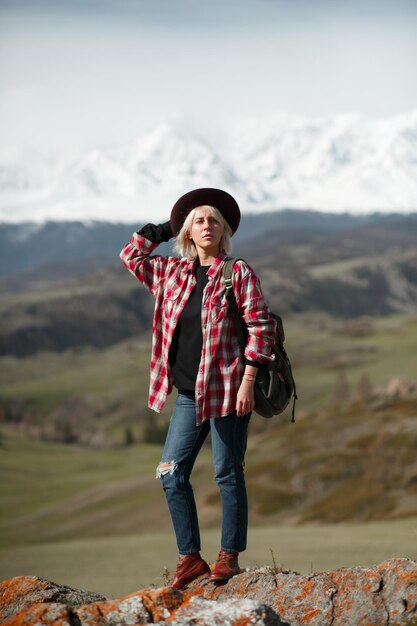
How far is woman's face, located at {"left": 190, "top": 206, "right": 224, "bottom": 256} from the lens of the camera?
823 cm

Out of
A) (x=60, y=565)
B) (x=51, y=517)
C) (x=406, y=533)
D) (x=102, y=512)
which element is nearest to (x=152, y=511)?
(x=102, y=512)

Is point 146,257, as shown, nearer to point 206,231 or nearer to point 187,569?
point 206,231

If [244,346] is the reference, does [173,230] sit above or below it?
above

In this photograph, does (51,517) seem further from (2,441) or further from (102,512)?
(2,441)

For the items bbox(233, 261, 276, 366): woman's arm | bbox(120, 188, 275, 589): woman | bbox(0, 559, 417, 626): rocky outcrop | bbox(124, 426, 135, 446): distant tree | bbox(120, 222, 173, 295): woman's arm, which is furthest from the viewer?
bbox(124, 426, 135, 446): distant tree

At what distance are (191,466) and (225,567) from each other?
90cm

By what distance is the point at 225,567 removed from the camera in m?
8.16

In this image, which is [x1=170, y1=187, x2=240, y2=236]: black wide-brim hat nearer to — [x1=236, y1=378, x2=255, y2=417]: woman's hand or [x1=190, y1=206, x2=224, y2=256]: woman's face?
[x1=190, y1=206, x2=224, y2=256]: woman's face

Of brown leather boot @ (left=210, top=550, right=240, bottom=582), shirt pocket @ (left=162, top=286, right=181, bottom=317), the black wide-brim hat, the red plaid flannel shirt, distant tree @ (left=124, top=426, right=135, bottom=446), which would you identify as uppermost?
distant tree @ (left=124, top=426, right=135, bottom=446)

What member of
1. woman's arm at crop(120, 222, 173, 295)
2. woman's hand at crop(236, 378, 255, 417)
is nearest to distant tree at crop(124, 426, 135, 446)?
woman's arm at crop(120, 222, 173, 295)

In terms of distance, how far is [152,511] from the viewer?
329ft

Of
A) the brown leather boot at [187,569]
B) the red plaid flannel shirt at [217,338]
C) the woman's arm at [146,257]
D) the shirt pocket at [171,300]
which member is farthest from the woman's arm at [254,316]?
the brown leather boot at [187,569]

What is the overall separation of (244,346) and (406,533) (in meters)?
47.4

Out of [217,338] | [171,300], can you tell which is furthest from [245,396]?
[171,300]
